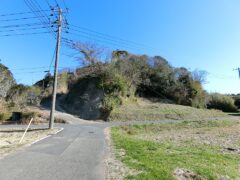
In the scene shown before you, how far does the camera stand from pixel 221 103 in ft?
146

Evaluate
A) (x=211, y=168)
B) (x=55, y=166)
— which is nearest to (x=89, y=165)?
(x=55, y=166)

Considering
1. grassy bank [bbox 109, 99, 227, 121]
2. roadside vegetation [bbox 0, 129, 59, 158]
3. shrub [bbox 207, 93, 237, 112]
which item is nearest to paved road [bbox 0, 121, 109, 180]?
roadside vegetation [bbox 0, 129, 59, 158]

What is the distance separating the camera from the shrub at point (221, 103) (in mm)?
43875

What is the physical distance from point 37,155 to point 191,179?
17.4 feet

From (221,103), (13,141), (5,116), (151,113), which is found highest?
(221,103)

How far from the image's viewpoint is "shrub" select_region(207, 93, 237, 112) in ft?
144

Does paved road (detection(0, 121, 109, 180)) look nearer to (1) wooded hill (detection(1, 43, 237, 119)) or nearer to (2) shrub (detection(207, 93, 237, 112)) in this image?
(1) wooded hill (detection(1, 43, 237, 119))

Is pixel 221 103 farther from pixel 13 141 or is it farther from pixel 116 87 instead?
pixel 13 141

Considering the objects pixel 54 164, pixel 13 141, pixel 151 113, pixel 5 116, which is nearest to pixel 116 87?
pixel 151 113

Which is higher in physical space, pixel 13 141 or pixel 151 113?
pixel 151 113

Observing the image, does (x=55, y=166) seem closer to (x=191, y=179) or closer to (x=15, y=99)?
(x=191, y=179)

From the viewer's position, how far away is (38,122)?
23438mm

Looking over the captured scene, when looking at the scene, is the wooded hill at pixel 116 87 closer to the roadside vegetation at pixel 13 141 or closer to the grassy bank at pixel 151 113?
the grassy bank at pixel 151 113

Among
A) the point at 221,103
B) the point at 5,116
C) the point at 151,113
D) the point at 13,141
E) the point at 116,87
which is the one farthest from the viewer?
the point at 221,103
